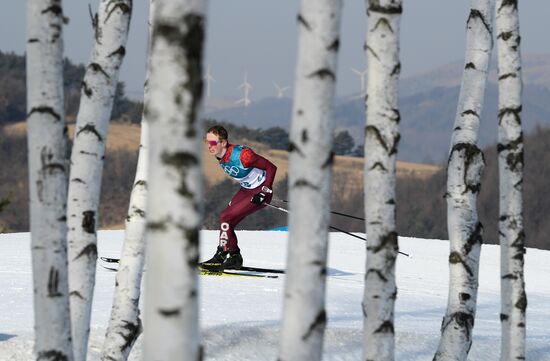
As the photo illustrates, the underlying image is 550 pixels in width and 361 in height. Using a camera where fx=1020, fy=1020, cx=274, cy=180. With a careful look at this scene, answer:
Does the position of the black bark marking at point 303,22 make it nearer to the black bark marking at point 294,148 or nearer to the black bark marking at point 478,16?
the black bark marking at point 294,148

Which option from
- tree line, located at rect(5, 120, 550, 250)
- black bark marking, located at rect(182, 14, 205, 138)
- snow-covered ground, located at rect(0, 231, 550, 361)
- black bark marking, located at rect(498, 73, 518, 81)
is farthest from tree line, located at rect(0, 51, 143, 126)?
black bark marking, located at rect(182, 14, 205, 138)

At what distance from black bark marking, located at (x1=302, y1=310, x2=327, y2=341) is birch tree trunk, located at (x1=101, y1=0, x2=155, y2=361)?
2448 mm

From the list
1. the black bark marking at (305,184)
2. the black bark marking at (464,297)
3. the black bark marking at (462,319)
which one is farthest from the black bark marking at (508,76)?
the black bark marking at (305,184)

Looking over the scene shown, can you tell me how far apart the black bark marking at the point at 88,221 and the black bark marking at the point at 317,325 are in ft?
6.29

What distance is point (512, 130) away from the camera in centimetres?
694

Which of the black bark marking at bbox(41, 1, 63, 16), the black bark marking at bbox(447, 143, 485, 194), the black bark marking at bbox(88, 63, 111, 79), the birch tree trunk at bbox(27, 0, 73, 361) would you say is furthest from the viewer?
the black bark marking at bbox(447, 143, 485, 194)

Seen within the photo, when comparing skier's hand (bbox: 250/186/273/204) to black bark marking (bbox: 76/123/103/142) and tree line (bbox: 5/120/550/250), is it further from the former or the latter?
tree line (bbox: 5/120/550/250)

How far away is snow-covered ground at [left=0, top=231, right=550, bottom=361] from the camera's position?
8688mm

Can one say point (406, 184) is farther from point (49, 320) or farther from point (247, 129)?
point (49, 320)

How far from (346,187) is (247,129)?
31.4 feet

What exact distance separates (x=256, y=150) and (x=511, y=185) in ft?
213

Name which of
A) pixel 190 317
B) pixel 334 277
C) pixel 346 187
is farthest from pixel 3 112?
pixel 190 317

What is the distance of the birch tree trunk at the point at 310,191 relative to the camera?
387 centimetres

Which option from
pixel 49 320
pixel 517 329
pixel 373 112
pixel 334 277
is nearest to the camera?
pixel 49 320
